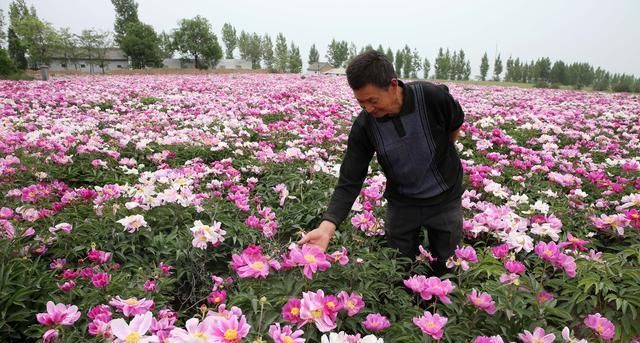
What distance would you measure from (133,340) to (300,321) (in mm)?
515

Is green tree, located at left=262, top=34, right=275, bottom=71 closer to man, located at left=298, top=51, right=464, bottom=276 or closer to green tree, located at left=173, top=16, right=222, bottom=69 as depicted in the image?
green tree, located at left=173, top=16, right=222, bottom=69

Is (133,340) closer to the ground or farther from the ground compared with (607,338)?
farther from the ground

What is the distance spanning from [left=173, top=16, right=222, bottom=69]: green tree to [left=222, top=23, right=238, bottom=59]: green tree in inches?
891

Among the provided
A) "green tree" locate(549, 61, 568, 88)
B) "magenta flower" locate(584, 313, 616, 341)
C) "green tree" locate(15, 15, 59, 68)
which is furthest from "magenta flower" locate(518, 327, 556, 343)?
"green tree" locate(549, 61, 568, 88)

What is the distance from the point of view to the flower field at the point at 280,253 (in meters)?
1.40

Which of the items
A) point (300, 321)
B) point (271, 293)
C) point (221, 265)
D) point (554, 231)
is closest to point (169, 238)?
point (221, 265)

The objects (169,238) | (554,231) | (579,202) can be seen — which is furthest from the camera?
(579,202)

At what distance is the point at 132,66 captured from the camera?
44.6 m

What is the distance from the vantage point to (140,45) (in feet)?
140

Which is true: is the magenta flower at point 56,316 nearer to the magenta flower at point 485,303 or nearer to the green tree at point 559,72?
the magenta flower at point 485,303

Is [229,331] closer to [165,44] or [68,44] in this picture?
[68,44]

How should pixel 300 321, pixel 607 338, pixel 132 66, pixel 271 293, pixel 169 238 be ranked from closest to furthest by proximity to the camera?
1. pixel 300 321
2. pixel 607 338
3. pixel 271 293
4. pixel 169 238
5. pixel 132 66

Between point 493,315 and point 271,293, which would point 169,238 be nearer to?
point 271,293

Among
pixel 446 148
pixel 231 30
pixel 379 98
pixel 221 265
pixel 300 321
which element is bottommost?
pixel 221 265
